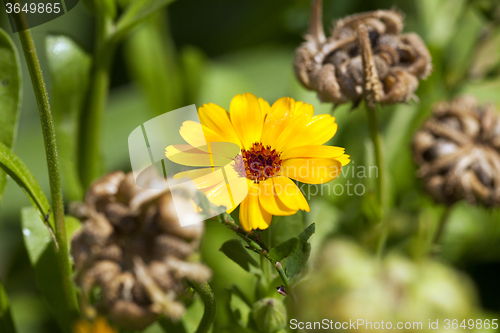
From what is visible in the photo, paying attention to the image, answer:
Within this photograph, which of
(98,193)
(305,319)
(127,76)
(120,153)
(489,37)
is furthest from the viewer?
(127,76)

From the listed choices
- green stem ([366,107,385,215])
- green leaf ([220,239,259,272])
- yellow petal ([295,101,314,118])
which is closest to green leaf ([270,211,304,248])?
green leaf ([220,239,259,272])

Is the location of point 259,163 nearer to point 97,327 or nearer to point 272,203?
point 272,203

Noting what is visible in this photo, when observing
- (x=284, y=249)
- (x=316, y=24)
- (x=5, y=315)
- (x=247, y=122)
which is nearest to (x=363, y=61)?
(x=316, y=24)

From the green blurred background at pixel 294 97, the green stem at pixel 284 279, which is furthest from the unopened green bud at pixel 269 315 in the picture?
the green blurred background at pixel 294 97

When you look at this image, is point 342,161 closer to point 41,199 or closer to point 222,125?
point 222,125

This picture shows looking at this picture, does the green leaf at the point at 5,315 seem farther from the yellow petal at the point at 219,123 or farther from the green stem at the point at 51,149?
the yellow petal at the point at 219,123

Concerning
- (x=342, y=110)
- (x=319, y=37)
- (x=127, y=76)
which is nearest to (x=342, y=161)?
(x=319, y=37)
